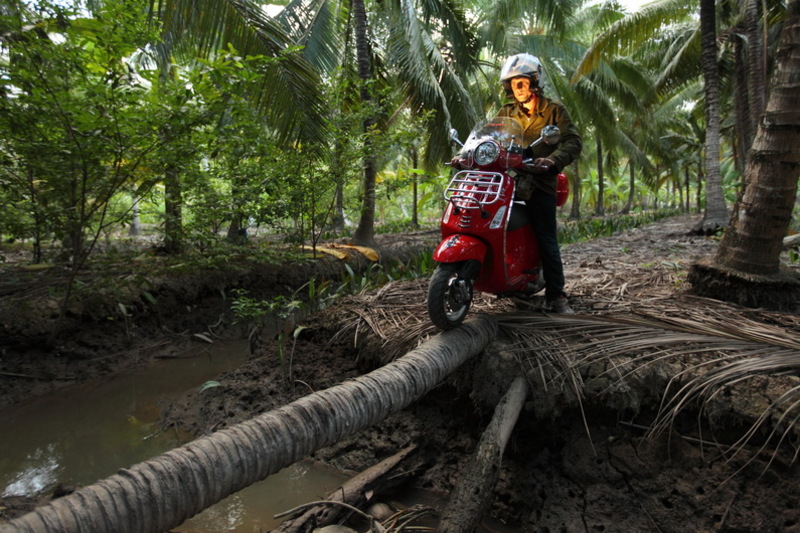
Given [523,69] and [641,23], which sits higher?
[641,23]

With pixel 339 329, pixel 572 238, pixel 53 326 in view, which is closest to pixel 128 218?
pixel 53 326

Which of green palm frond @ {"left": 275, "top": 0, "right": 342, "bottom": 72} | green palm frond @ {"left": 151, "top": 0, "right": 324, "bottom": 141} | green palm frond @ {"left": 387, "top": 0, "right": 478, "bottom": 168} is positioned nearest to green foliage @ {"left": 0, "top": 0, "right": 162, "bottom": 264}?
green palm frond @ {"left": 151, "top": 0, "right": 324, "bottom": 141}

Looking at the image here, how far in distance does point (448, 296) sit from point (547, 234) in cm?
80

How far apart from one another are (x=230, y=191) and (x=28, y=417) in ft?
9.56

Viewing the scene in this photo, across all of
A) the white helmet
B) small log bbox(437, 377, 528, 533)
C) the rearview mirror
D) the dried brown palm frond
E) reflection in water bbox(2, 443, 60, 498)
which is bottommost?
reflection in water bbox(2, 443, 60, 498)

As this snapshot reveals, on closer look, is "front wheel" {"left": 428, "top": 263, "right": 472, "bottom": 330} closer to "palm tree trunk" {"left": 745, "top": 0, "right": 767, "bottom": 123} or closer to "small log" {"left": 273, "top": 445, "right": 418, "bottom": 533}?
"small log" {"left": 273, "top": 445, "right": 418, "bottom": 533}

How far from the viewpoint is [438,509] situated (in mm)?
2104

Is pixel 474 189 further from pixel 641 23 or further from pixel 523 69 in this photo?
pixel 641 23

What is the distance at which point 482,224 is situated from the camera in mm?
2527

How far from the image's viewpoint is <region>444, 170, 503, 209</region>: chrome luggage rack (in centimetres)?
249

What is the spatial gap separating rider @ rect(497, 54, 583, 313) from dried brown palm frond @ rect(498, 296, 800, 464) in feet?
1.13

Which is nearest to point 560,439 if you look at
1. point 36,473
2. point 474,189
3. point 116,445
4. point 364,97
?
point 474,189

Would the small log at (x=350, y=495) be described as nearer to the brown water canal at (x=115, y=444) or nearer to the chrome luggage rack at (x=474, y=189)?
the brown water canal at (x=115, y=444)

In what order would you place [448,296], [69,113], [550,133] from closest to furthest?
[550,133]
[448,296]
[69,113]
